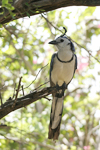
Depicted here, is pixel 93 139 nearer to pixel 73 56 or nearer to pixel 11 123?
pixel 11 123

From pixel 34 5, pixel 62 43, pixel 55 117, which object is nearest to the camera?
pixel 34 5

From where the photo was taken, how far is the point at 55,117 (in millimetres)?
2605

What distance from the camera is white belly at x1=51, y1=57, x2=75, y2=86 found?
2.66m

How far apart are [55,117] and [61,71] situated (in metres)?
0.58

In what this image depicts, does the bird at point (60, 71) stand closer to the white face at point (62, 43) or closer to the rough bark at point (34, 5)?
the white face at point (62, 43)

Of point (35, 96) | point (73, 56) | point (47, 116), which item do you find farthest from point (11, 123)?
point (35, 96)

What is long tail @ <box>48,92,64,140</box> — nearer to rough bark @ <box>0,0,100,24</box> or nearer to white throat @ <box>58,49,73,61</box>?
white throat @ <box>58,49,73,61</box>

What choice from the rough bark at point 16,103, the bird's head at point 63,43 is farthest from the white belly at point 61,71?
the rough bark at point 16,103

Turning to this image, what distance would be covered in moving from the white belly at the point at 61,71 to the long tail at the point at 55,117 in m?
0.20

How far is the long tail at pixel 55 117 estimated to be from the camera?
2426 mm

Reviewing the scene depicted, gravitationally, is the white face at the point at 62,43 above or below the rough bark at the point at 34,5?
above

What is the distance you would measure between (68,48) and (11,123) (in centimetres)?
160

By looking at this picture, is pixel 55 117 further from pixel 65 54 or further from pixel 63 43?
pixel 63 43

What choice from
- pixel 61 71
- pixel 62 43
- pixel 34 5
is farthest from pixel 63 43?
pixel 34 5
